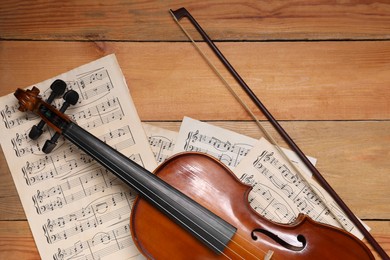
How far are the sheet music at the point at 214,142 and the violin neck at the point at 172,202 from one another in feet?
0.61

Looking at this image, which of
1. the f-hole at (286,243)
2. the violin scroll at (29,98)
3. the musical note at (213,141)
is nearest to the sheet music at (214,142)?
the musical note at (213,141)

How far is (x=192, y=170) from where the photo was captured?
3.74 ft

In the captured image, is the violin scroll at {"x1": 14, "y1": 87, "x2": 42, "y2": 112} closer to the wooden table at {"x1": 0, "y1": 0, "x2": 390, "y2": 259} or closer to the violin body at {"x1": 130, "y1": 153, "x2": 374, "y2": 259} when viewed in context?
the wooden table at {"x1": 0, "y1": 0, "x2": 390, "y2": 259}

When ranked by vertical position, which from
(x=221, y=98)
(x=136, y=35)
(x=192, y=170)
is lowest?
(x=192, y=170)

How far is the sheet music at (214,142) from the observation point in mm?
1272

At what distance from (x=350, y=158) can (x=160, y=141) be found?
0.49 m

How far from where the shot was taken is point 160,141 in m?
1.29

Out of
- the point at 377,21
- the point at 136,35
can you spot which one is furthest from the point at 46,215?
the point at 377,21

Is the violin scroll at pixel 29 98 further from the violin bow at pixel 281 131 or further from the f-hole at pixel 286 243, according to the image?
the f-hole at pixel 286 243

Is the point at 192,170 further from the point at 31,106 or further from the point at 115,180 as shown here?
the point at 31,106

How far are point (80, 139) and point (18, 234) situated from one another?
330mm

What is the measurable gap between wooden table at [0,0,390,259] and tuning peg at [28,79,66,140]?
8 centimetres

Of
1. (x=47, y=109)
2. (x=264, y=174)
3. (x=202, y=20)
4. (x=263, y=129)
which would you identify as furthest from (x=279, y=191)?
(x=47, y=109)

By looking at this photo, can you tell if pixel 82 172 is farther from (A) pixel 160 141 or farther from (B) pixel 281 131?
(B) pixel 281 131
